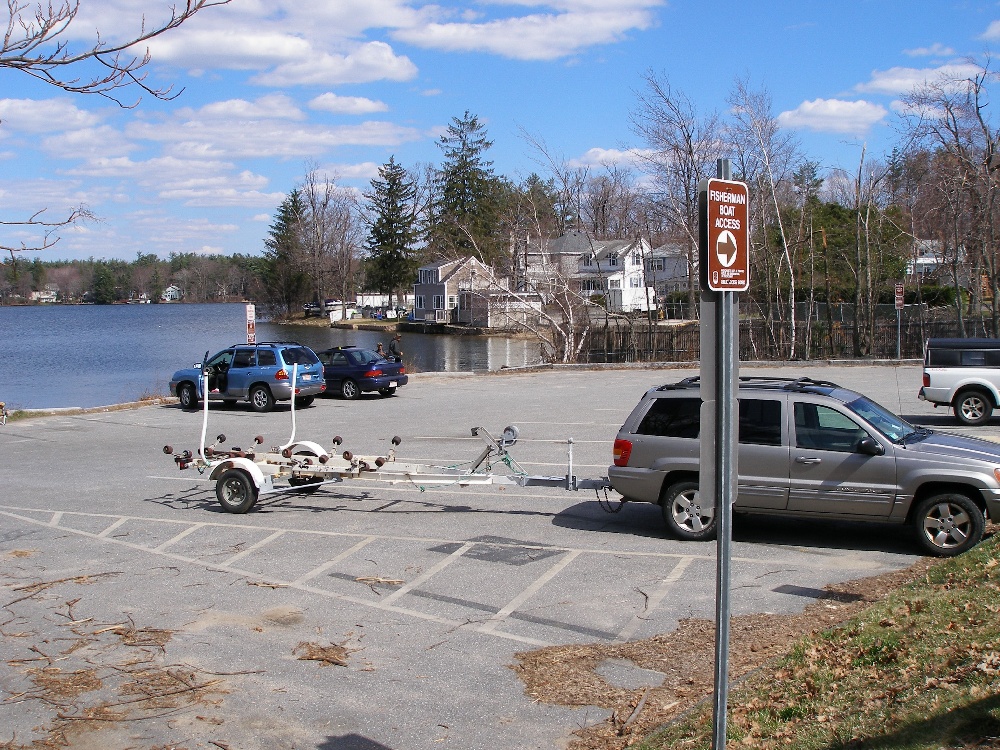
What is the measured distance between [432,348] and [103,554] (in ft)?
206

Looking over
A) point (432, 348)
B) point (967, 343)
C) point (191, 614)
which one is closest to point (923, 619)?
point (191, 614)

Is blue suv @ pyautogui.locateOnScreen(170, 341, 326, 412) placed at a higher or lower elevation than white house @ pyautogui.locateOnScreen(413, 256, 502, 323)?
lower

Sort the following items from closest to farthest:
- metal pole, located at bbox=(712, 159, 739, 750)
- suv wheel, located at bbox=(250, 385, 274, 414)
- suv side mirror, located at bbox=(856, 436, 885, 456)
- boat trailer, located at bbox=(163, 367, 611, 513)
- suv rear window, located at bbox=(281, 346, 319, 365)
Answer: metal pole, located at bbox=(712, 159, 739, 750), suv side mirror, located at bbox=(856, 436, 885, 456), boat trailer, located at bbox=(163, 367, 611, 513), suv wheel, located at bbox=(250, 385, 274, 414), suv rear window, located at bbox=(281, 346, 319, 365)

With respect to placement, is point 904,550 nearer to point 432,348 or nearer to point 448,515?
point 448,515

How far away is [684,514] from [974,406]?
457 inches

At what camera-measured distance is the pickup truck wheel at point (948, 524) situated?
30.8ft

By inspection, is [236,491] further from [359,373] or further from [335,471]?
[359,373]

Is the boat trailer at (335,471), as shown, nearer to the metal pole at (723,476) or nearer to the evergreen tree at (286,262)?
the metal pole at (723,476)

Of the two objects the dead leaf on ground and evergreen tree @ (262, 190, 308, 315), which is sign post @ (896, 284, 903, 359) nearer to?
the dead leaf on ground

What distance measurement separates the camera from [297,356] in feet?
88.1

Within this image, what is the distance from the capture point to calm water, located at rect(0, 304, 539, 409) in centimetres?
4147

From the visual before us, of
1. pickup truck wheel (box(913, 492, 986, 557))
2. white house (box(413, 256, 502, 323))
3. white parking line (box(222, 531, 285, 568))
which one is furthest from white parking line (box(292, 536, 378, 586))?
white house (box(413, 256, 502, 323))

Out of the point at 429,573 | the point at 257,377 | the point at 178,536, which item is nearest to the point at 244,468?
the point at 178,536

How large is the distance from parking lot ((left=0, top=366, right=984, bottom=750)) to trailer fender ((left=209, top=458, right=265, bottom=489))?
0.53 metres
